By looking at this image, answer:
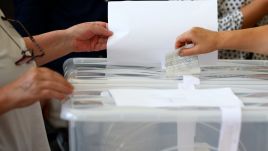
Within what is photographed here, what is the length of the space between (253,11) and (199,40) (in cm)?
36

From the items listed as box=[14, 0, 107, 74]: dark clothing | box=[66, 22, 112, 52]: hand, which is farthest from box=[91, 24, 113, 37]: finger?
box=[14, 0, 107, 74]: dark clothing

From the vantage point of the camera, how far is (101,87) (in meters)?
0.78

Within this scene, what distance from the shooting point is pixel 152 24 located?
→ 931 millimetres

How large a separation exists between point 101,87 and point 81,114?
0.52 feet

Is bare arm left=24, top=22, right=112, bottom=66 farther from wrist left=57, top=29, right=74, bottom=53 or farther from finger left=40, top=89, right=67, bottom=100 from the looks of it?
finger left=40, top=89, right=67, bottom=100

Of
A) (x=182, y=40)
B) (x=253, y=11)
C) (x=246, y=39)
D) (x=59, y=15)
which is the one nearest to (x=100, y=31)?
(x=182, y=40)

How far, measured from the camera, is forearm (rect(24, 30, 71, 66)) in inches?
40.5

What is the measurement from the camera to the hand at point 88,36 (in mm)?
986

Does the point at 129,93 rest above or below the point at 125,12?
below

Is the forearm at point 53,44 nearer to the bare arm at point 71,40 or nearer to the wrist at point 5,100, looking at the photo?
the bare arm at point 71,40

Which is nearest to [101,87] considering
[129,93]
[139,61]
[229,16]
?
[129,93]

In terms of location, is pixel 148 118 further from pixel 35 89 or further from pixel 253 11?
pixel 253 11

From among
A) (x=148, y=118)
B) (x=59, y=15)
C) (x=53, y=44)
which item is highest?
(x=59, y=15)

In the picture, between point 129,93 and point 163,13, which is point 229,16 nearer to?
point 163,13
